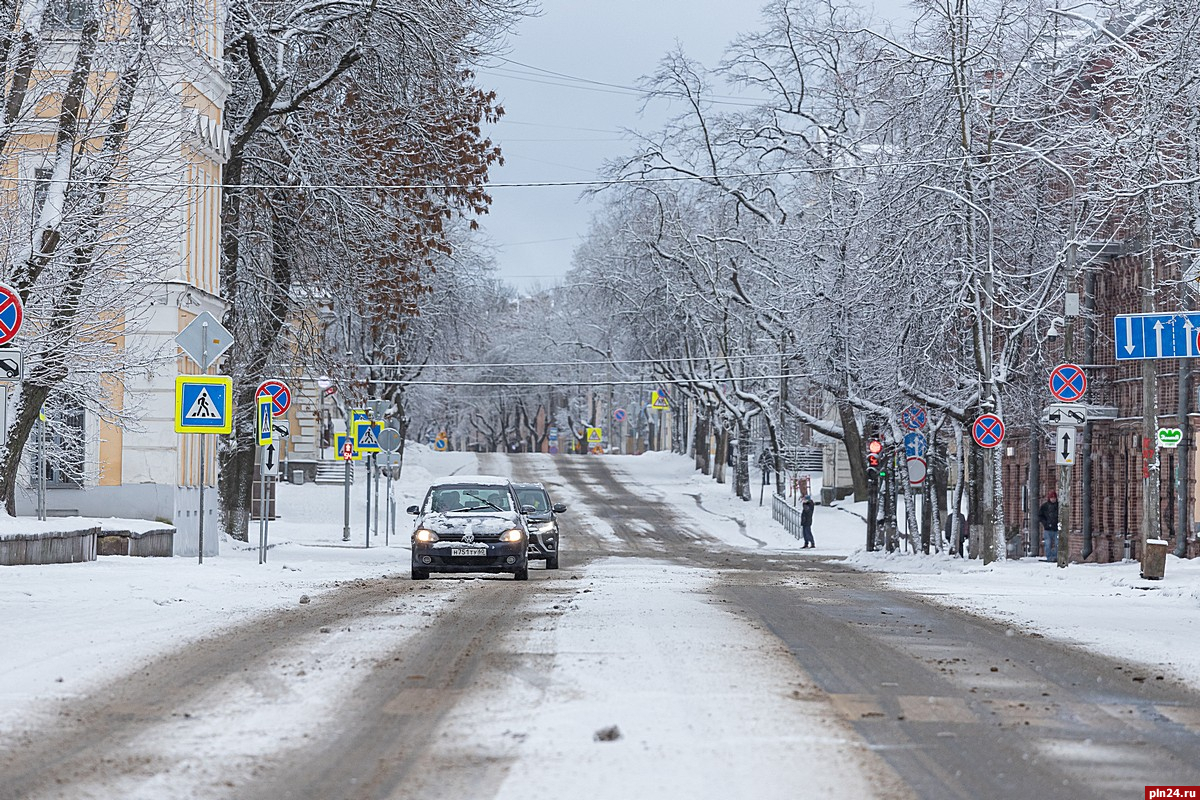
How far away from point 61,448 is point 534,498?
8.26 metres

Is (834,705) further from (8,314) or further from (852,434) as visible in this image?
(852,434)

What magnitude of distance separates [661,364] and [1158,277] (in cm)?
3946

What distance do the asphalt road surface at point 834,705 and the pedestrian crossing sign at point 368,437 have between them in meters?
26.3

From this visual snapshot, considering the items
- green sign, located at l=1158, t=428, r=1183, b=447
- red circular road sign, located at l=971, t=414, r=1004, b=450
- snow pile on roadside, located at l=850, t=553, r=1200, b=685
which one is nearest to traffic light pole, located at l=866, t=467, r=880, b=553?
green sign, located at l=1158, t=428, r=1183, b=447

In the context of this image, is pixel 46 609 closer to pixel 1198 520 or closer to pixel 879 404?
pixel 1198 520

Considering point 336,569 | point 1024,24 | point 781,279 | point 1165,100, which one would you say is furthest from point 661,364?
point 1165,100

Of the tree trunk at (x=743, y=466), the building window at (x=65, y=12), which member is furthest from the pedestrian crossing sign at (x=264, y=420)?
the tree trunk at (x=743, y=466)

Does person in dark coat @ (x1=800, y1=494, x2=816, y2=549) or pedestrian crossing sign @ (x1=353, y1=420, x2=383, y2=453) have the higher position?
pedestrian crossing sign @ (x1=353, y1=420, x2=383, y2=453)

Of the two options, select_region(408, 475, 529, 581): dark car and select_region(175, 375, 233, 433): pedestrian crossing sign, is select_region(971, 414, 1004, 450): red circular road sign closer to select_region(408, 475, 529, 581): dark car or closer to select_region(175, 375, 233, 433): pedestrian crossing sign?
select_region(408, 475, 529, 581): dark car

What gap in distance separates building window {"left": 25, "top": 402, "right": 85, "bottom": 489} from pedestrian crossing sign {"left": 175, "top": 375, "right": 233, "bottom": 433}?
250 inches

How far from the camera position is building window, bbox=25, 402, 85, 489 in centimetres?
3016

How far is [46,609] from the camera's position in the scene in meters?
15.9

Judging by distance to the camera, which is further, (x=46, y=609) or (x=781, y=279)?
(x=781, y=279)

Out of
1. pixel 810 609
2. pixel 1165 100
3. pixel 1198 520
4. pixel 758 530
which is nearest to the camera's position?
pixel 810 609
